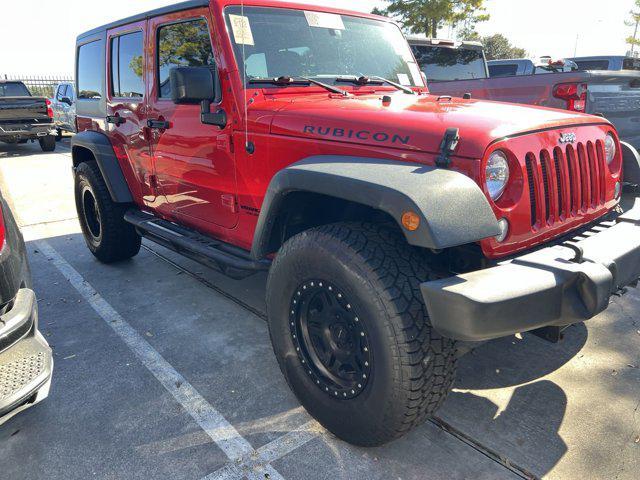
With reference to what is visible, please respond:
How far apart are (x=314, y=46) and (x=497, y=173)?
63.2 inches

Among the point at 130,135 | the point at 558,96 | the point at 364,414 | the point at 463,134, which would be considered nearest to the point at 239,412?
the point at 364,414

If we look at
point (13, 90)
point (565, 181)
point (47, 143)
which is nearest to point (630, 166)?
point (565, 181)

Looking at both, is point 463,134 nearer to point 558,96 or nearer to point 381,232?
point 381,232

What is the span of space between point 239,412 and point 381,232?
3.93ft

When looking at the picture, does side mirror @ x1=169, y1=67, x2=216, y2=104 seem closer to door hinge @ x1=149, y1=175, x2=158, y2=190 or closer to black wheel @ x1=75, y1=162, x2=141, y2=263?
door hinge @ x1=149, y1=175, x2=158, y2=190

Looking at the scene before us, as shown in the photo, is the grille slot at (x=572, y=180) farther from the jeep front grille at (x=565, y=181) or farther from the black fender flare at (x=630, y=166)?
the black fender flare at (x=630, y=166)

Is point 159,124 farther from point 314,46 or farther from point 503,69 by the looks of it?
point 503,69

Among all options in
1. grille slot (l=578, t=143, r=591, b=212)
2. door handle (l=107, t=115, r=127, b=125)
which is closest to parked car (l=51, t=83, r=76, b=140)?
door handle (l=107, t=115, r=127, b=125)

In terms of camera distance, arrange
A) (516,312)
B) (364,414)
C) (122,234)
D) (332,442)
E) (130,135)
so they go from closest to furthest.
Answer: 1. (516,312)
2. (364,414)
3. (332,442)
4. (130,135)
5. (122,234)

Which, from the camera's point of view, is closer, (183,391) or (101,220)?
(183,391)

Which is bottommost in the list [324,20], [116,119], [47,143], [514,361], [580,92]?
[514,361]

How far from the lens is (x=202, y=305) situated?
379cm

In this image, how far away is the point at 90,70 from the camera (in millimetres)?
4562

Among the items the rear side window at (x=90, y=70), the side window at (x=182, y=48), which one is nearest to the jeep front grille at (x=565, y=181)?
the side window at (x=182, y=48)
